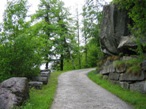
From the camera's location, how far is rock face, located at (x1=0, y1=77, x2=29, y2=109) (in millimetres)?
10413

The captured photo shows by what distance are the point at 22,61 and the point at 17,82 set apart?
4448 mm

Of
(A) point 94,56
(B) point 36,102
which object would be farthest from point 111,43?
(A) point 94,56

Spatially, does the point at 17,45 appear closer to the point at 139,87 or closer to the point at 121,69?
the point at 121,69

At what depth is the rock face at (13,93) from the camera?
1041 cm

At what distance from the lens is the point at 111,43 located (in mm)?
19203

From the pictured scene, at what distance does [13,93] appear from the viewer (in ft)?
36.2

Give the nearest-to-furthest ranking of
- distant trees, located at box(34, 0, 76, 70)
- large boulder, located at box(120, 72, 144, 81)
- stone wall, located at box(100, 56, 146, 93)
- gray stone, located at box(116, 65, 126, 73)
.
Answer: stone wall, located at box(100, 56, 146, 93)
large boulder, located at box(120, 72, 144, 81)
gray stone, located at box(116, 65, 126, 73)
distant trees, located at box(34, 0, 76, 70)

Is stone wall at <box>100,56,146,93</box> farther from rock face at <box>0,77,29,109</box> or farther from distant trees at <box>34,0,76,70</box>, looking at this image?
distant trees at <box>34,0,76,70</box>

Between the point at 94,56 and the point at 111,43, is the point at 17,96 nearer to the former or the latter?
the point at 111,43

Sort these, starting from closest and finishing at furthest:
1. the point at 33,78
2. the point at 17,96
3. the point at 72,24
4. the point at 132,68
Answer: the point at 17,96
the point at 132,68
the point at 33,78
the point at 72,24

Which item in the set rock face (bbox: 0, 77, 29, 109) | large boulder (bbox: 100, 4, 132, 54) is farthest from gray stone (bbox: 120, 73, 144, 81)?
rock face (bbox: 0, 77, 29, 109)

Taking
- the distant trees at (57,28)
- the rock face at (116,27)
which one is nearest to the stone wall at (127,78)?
the rock face at (116,27)

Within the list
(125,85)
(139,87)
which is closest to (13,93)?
(139,87)

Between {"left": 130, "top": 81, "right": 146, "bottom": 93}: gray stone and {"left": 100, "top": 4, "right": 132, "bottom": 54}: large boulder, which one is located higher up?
{"left": 100, "top": 4, "right": 132, "bottom": 54}: large boulder
